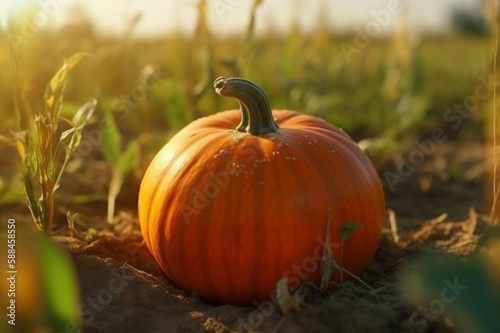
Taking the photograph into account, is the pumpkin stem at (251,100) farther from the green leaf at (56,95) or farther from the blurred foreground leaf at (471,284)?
the blurred foreground leaf at (471,284)

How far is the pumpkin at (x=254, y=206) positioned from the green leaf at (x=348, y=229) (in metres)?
0.05

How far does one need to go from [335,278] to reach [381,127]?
3.56 meters

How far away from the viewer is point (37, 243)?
1.09 m

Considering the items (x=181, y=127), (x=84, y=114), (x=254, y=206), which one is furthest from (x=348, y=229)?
(x=181, y=127)

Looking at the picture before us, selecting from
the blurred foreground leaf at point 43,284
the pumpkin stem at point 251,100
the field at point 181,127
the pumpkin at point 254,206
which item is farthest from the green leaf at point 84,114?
the blurred foreground leaf at point 43,284

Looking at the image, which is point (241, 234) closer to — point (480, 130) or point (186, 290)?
point (186, 290)

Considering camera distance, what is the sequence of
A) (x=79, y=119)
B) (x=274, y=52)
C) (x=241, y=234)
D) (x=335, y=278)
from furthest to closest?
(x=274, y=52) < (x=79, y=119) < (x=335, y=278) < (x=241, y=234)

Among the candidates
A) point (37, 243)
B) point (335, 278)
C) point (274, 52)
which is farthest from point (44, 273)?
point (274, 52)

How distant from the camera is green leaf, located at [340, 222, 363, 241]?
2.07 meters

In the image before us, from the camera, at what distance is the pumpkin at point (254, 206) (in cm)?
207

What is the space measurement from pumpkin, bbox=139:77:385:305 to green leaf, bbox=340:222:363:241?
0.05m

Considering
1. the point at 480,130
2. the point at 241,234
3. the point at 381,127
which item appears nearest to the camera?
the point at 241,234

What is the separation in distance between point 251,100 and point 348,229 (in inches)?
22.0

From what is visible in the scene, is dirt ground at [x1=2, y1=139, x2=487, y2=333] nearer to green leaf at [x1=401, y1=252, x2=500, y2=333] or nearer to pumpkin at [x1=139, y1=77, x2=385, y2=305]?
pumpkin at [x1=139, y1=77, x2=385, y2=305]
